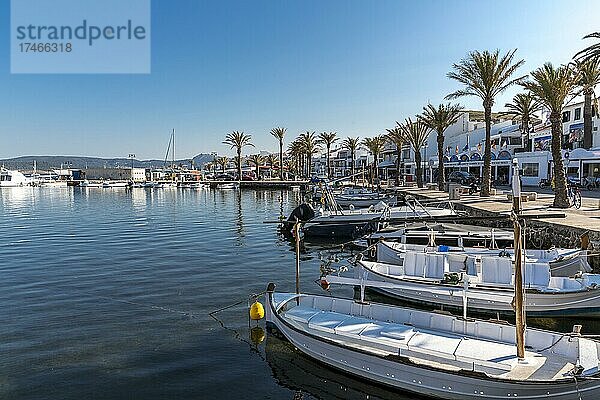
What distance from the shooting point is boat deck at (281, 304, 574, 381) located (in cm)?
1125

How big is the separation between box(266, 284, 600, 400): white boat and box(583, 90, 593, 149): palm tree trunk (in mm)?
56249

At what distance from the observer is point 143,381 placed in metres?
13.2

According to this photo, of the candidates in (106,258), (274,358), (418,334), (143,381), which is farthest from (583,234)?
(106,258)

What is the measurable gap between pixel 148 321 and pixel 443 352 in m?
10.7

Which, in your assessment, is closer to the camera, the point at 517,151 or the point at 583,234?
the point at 583,234

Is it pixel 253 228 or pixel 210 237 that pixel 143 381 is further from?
pixel 253 228

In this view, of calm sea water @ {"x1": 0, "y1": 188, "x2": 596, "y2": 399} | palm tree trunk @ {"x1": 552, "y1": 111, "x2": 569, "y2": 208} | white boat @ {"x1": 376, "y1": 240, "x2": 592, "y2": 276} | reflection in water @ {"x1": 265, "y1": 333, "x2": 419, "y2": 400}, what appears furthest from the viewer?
palm tree trunk @ {"x1": 552, "y1": 111, "x2": 569, "y2": 208}

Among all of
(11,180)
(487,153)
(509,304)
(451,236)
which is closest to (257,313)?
(509,304)

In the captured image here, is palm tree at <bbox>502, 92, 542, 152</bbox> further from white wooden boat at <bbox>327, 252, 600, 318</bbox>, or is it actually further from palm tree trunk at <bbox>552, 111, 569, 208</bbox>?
white wooden boat at <bbox>327, 252, 600, 318</bbox>

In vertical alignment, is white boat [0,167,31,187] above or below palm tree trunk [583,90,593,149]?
below

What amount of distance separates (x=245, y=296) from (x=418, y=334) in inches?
383

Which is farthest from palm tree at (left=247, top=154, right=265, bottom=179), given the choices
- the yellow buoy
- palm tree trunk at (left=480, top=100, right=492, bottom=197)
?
the yellow buoy

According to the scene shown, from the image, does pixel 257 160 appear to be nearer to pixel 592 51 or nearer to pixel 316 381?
pixel 592 51

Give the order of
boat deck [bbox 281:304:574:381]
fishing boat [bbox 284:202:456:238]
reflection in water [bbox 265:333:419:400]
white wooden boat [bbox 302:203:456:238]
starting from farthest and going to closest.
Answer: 1. white wooden boat [bbox 302:203:456:238]
2. fishing boat [bbox 284:202:456:238]
3. reflection in water [bbox 265:333:419:400]
4. boat deck [bbox 281:304:574:381]
